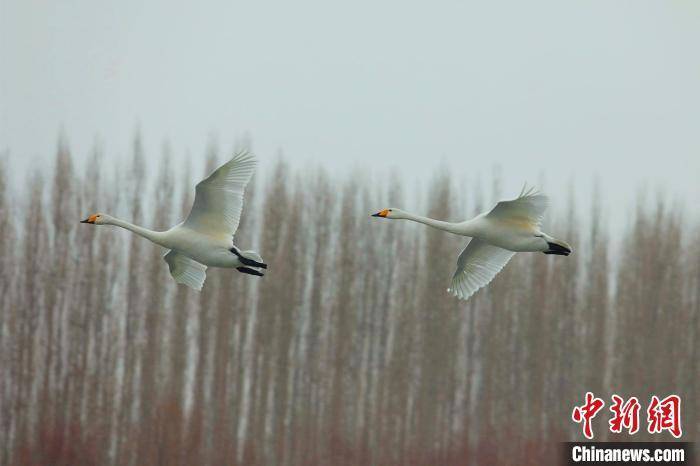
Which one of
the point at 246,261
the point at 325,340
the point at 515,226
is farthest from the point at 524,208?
the point at 325,340

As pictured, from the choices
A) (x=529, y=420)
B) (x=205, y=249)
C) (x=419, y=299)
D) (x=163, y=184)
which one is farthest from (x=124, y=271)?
(x=205, y=249)

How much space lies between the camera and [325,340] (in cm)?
2639

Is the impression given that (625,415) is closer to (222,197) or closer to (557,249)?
(557,249)

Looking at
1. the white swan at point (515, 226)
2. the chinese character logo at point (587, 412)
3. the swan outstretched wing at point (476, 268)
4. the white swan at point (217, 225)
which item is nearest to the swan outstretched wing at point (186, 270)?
the white swan at point (217, 225)

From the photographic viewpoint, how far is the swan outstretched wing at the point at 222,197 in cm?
1517

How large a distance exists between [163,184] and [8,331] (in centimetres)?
379

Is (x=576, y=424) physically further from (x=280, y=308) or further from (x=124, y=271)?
(x=124, y=271)

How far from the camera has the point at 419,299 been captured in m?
27.0

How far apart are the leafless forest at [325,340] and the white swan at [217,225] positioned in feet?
29.3

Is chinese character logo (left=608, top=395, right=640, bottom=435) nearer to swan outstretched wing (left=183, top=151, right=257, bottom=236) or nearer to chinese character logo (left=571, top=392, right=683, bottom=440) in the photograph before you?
chinese character logo (left=571, top=392, right=683, bottom=440)

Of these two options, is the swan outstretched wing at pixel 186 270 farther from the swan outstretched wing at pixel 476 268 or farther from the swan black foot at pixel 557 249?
the swan black foot at pixel 557 249

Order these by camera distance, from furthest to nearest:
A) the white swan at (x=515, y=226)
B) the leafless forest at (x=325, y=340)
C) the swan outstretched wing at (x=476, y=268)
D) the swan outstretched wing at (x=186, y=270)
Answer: the leafless forest at (x=325, y=340)
the swan outstretched wing at (x=476, y=268)
the swan outstretched wing at (x=186, y=270)
the white swan at (x=515, y=226)

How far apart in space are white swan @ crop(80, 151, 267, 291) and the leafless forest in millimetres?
8926

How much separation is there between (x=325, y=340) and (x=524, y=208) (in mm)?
11148
